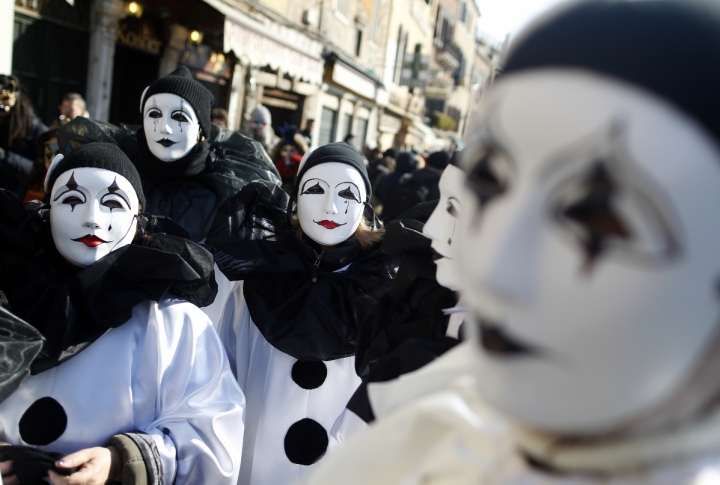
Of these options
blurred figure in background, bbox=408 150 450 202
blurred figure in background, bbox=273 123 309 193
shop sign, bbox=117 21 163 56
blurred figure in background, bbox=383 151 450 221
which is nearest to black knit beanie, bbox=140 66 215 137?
blurred figure in background, bbox=273 123 309 193

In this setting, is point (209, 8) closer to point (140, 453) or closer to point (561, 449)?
point (140, 453)

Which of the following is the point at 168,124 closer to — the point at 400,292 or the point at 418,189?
the point at 400,292

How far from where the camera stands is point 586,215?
1.81 ft

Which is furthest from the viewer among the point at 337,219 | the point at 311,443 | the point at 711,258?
the point at 337,219

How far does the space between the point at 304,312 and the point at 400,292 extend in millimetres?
689

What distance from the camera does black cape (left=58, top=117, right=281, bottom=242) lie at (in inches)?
118

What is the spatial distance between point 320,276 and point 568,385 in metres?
1.71

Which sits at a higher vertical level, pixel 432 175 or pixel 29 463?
pixel 432 175

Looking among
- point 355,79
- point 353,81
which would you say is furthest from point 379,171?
point 355,79

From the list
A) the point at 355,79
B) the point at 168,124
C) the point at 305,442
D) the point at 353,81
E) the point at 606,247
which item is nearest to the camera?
the point at 606,247

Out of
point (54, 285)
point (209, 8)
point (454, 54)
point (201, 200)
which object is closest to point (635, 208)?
point (54, 285)

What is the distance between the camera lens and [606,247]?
54 cm

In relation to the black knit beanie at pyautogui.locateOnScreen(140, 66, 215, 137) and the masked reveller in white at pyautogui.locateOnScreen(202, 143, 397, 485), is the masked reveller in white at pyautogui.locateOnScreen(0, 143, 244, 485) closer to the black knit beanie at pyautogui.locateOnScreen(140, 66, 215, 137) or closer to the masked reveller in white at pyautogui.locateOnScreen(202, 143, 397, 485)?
the masked reveller in white at pyautogui.locateOnScreen(202, 143, 397, 485)

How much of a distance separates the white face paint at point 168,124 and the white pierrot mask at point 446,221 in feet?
6.11
